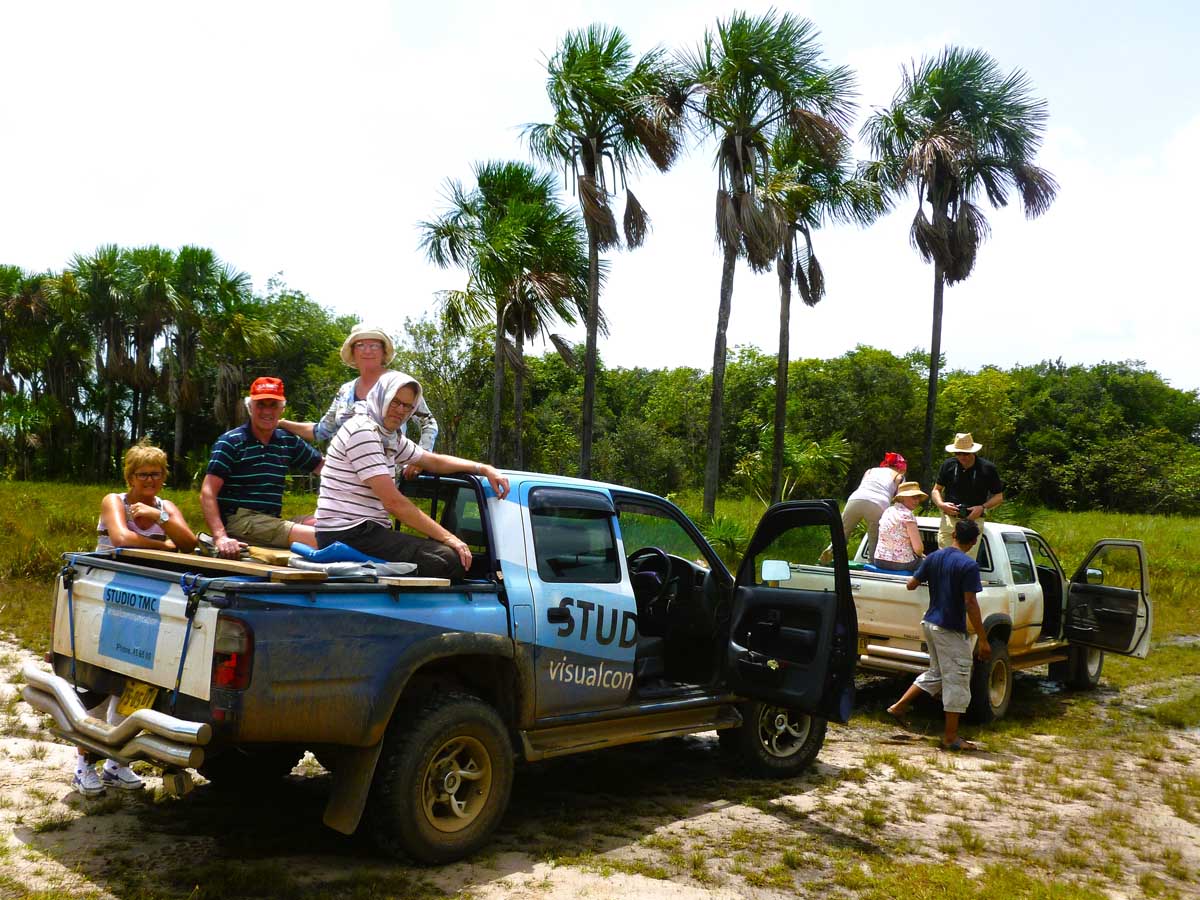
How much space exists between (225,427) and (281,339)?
13.9 ft

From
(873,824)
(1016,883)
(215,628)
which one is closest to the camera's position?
(215,628)

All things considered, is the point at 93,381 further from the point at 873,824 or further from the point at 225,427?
the point at 873,824

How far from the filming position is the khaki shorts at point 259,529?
5.71m

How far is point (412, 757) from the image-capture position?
4.29 m

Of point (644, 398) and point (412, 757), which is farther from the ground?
point (644, 398)

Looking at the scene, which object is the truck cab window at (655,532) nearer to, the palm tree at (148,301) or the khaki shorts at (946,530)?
the khaki shorts at (946,530)

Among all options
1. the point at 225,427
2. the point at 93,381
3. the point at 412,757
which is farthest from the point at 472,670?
the point at 93,381

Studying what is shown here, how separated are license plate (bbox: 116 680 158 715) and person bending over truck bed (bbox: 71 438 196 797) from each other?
86 cm

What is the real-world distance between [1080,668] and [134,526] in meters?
8.83

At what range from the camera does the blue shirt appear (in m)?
7.34

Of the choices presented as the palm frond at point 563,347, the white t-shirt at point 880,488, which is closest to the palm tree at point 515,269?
the palm frond at point 563,347

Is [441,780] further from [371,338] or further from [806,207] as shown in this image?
[806,207]

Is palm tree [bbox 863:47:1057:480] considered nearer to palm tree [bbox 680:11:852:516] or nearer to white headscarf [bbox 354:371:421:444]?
palm tree [bbox 680:11:852:516]

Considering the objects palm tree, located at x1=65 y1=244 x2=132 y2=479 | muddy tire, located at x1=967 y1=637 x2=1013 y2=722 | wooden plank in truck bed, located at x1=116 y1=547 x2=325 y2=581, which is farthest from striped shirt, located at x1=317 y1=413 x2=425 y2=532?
palm tree, located at x1=65 y1=244 x2=132 y2=479
